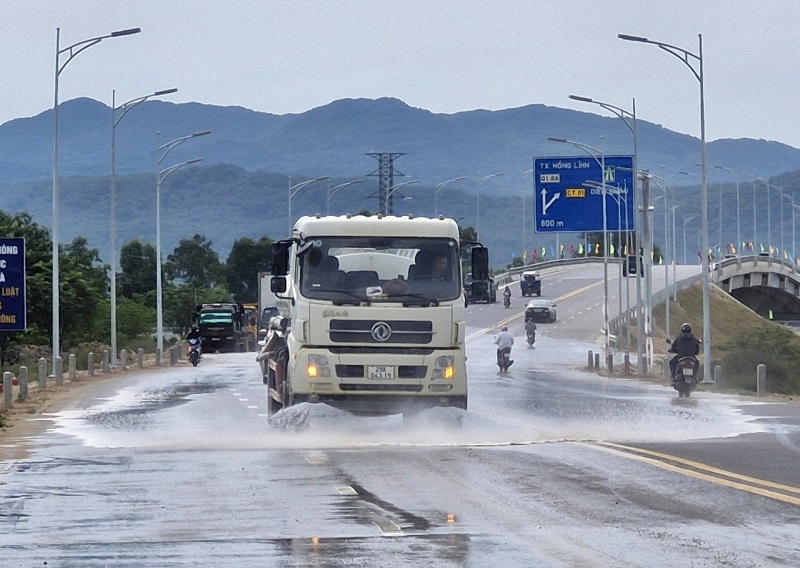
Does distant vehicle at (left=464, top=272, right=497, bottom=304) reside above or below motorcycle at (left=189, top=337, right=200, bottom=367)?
above

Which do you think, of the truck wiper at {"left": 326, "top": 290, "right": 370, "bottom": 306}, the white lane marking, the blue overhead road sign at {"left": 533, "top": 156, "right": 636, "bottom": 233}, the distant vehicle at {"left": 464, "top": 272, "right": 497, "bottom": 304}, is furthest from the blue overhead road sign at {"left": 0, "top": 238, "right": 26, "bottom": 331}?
the blue overhead road sign at {"left": 533, "top": 156, "right": 636, "bottom": 233}

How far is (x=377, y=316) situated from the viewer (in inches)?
816

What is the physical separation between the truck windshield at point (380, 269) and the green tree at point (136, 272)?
99487mm

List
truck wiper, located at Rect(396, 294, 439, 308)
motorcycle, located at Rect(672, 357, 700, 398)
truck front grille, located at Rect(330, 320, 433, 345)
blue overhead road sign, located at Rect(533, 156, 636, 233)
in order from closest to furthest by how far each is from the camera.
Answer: truck front grille, located at Rect(330, 320, 433, 345) → truck wiper, located at Rect(396, 294, 439, 308) → motorcycle, located at Rect(672, 357, 700, 398) → blue overhead road sign, located at Rect(533, 156, 636, 233)

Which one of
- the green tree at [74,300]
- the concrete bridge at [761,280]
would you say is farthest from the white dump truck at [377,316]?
the concrete bridge at [761,280]

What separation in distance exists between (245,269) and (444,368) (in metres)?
124

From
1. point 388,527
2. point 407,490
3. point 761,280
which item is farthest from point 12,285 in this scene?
point 761,280

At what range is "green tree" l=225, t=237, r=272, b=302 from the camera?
143000 mm

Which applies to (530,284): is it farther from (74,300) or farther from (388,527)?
(388,527)

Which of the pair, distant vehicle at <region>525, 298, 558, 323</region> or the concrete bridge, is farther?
the concrete bridge

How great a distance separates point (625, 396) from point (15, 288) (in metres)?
13.4

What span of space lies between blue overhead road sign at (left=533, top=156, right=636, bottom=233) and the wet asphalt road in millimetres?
42438

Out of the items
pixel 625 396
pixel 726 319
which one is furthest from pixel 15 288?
pixel 726 319

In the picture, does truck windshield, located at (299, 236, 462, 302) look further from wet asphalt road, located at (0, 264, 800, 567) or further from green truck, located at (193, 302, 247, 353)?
green truck, located at (193, 302, 247, 353)
